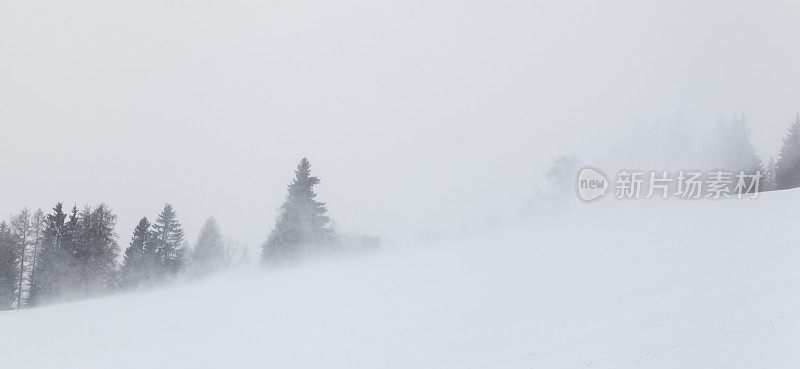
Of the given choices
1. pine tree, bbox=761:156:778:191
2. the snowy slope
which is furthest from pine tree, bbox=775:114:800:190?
the snowy slope

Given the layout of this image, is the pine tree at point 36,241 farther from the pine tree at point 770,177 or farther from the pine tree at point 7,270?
the pine tree at point 770,177

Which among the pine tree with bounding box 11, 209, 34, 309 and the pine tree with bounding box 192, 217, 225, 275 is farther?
the pine tree with bounding box 192, 217, 225, 275

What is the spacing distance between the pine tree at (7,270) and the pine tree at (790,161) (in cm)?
8435

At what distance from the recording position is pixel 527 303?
2744 centimetres

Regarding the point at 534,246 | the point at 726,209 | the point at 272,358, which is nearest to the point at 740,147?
the point at 726,209

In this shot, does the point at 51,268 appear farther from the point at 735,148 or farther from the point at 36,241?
the point at 735,148

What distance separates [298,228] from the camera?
55.1 meters

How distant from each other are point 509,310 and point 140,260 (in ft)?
157

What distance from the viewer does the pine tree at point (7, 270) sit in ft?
186

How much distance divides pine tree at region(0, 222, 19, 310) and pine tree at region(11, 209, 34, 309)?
813mm

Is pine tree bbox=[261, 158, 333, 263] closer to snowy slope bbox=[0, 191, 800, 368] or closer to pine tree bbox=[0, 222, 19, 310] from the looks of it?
snowy slope bbox=[0, 191, 800, 368]

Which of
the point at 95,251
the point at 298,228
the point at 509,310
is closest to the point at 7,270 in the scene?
the point at 95,251

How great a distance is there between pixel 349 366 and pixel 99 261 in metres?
48.3

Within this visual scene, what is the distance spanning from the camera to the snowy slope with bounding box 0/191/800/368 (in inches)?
738
